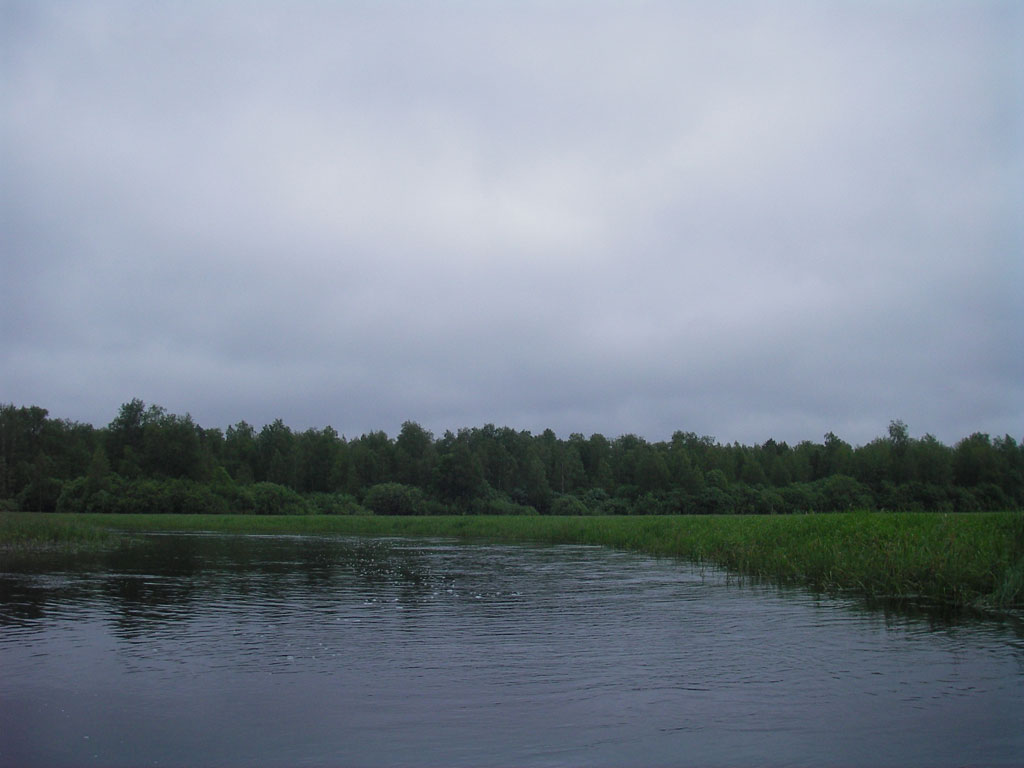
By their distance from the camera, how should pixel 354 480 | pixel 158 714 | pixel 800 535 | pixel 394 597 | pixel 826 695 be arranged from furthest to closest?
pixel 354 480 → pixel 800 535 → pixel 394 597 → pixel 826 695 → pixel 158 714

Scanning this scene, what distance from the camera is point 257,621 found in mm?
17484

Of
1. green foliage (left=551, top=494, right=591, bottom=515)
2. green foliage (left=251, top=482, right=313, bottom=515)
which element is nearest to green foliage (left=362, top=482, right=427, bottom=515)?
green foliage (left=251, top=482, right=313, bottom=515)

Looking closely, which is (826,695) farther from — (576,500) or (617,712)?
(576,500)

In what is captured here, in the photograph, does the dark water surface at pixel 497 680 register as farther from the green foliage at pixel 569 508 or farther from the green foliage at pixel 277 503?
the green foliage at pixel 569 508

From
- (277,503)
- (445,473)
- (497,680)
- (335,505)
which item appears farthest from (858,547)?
(445,473)

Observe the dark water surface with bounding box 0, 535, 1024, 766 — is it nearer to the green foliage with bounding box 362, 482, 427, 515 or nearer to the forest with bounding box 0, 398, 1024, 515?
the forest with bounding box 0, 398, 1024, 515

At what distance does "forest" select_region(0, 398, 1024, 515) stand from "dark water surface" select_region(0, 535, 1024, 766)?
5349 cm

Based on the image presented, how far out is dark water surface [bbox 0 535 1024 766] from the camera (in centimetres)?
923

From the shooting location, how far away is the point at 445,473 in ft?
361

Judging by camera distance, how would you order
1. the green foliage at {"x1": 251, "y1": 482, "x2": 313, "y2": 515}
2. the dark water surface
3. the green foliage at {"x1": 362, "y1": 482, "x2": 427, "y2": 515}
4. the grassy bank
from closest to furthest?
the dark water surface
the grassy bank
the green foliage at {"x1": 251, "y1": 482, "x2": 313, "y2": 515}
the green foliage at {"x1": 362, "y1": 482, "x2": 427, "y2": 515}

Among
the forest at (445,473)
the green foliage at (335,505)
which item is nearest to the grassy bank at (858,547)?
the forest at (445,473)

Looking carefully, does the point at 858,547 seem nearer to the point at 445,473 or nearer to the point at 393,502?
the point at 393,502

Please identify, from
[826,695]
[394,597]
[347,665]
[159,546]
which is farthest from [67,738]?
[159,546]

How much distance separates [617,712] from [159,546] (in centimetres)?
3871
